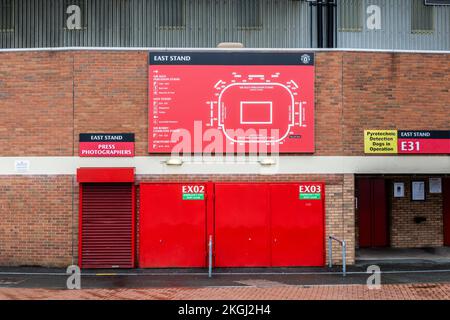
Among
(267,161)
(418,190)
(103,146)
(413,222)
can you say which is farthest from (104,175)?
(418,190)

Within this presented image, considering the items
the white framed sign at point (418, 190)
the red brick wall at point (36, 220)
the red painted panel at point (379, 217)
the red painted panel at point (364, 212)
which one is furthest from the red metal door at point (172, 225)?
the white framed sign at point (418, 190)

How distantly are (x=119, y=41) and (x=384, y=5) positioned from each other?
1002 centimetres

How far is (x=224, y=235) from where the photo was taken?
15.5 m

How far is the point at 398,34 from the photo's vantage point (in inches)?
830

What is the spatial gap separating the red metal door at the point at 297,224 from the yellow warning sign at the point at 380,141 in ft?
5.88

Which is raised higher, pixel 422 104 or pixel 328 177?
pixel 422 104

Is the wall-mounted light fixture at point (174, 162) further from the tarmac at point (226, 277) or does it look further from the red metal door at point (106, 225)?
the tarmac at point (226, 277)

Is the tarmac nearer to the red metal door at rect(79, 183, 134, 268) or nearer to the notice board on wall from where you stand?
the red metal door at rect(79, 183, 134, 268)

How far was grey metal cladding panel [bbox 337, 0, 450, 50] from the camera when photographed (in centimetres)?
2103

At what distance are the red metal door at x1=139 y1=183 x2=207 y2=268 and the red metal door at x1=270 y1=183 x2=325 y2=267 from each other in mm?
2010

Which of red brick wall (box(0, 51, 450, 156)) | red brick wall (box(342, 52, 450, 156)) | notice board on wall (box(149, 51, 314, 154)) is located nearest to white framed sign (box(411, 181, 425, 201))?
red brick wall (box(342, 52, 450, 156))

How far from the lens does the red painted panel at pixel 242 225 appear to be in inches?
610

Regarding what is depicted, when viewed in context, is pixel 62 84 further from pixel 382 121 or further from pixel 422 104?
pixel 422 104

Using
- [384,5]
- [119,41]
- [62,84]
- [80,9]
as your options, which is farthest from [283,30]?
[62,84]
